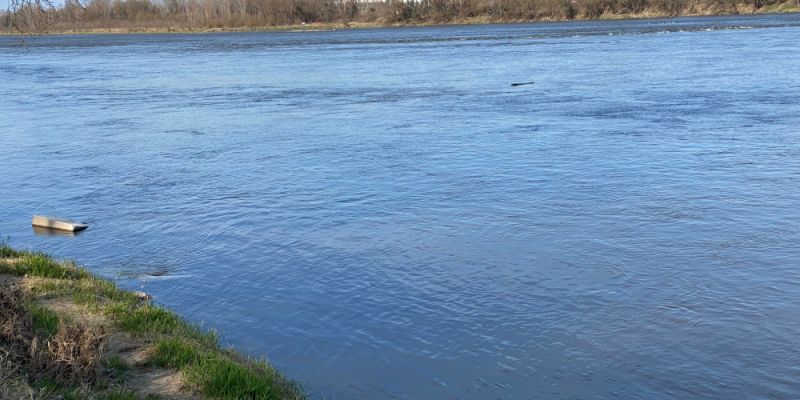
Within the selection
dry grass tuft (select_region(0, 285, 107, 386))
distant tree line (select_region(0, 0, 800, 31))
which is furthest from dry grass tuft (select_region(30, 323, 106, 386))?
distant tree line (select_region(0, 0, 800, 31))

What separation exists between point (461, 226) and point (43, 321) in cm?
710

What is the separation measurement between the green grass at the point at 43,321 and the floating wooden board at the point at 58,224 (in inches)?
229

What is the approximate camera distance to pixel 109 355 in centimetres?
756

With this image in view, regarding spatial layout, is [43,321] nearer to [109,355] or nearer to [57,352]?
[109,355]

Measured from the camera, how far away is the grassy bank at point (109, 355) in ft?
22.0

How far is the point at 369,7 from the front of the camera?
130500mm

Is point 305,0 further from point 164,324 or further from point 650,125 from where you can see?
point 164,324

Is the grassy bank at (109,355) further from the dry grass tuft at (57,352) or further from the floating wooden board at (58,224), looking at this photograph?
the floating wooden board at (58,224)

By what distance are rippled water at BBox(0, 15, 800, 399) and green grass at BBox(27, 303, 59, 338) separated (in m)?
1.97

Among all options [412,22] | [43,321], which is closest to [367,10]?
[412,22]

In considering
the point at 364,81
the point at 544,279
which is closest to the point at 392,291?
the point at 544,279

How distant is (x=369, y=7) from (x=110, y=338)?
126 meters

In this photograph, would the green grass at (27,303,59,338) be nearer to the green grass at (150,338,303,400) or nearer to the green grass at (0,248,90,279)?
the green grass at (150,338,303,400)

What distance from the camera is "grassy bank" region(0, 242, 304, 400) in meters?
6.72
